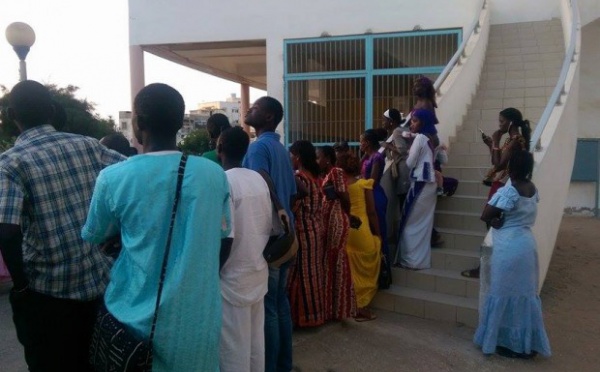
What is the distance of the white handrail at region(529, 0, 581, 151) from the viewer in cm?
510

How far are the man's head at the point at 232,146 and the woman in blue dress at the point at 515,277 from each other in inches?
83.7

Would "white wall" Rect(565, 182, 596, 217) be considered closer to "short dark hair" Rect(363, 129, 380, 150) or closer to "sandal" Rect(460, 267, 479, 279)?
"sandal" Rect(460, 267, 479, 279)

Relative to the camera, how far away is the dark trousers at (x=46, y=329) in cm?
224

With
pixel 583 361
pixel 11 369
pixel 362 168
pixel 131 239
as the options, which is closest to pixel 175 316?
pixel 131 239

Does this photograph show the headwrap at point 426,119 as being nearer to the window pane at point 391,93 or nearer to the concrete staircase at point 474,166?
the concrete staircase at point 474,166

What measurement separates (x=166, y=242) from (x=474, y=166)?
5745 millimetres

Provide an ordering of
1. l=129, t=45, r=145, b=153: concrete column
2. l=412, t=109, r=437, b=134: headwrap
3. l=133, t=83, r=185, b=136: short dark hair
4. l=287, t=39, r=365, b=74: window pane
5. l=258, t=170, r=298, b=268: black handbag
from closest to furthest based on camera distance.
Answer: l=133, t=83, r=185, b=136: short dark hair < l=258, t=170, r=298, b=268: black handbag < l=412, t=109, r=437, b=134: headwrap < l=287, t=39, r=365, b=74: window pane < l=129, t=45, r=145, b=153: concrete column

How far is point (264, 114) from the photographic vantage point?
11.6 ft

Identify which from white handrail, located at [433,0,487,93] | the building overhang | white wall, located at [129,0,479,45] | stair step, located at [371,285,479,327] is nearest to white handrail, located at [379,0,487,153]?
white handrail, located at [433,0,487,93]

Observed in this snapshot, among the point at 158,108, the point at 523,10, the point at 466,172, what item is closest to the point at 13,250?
the point at 158,108

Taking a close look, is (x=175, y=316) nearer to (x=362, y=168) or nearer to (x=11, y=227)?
(x=11, y=227)

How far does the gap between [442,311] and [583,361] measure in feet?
4.08

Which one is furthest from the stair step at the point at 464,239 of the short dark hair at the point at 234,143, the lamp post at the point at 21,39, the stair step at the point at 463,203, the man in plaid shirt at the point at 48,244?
the lamp post at the point at 21,39

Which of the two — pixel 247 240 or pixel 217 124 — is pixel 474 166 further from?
pixel 247 240
